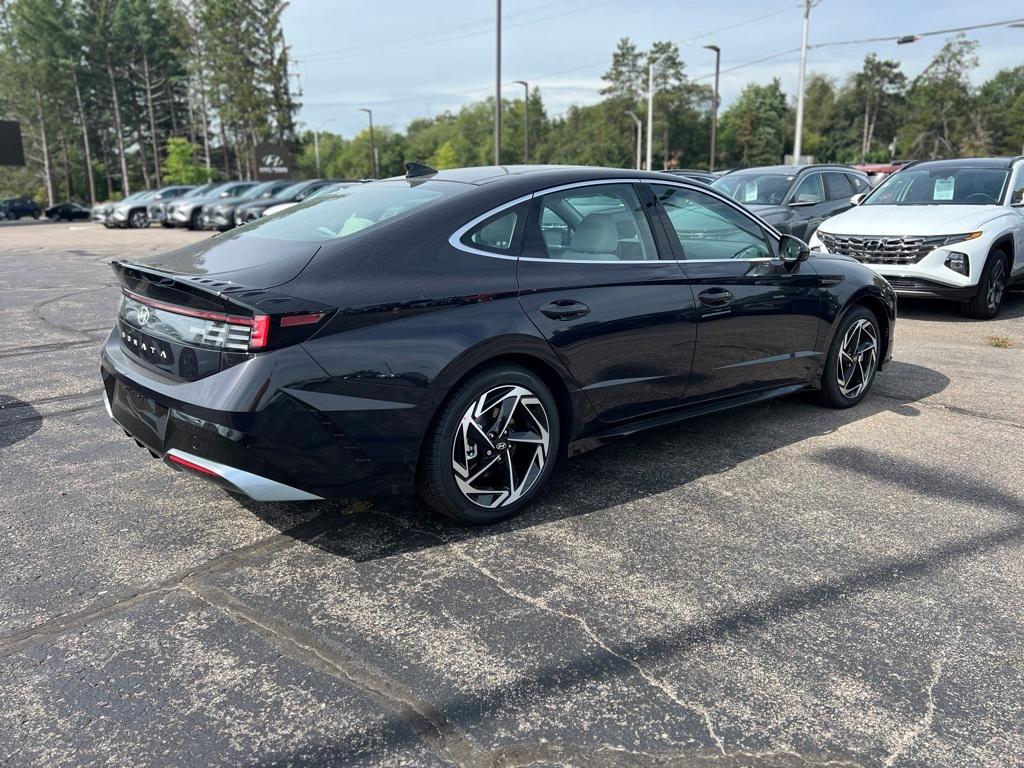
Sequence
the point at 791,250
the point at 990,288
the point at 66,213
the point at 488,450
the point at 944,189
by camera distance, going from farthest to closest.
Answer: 1. the point at 66,213
2. the point at 944,189
3. the point at 990,288
4. the point at 791,250
5. the point at 488,450

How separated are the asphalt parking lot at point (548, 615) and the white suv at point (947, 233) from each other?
4316 millimetres

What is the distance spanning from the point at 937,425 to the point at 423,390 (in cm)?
368

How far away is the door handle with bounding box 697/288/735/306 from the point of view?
14.3 ft

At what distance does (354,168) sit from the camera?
130 meters

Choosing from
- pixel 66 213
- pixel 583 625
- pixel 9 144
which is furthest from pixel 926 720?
pixel 9 144

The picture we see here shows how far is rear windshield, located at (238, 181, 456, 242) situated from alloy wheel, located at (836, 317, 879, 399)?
9.96ft

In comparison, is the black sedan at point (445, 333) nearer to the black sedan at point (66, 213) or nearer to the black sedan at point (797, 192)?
the black sedan at point (797, 192)

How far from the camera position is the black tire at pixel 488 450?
3.43m

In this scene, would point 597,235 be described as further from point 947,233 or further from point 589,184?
point 947,233

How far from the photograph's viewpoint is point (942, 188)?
969cm

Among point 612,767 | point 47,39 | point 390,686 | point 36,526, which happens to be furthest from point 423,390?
point 47,39

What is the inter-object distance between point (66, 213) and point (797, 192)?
1915 inches

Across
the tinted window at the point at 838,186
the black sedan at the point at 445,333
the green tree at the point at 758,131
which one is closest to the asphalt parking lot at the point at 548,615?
the black sedan at the point at 445,333

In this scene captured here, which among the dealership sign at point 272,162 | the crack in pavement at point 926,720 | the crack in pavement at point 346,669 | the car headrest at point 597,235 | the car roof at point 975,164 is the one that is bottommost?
the crack in pavement at point 926,720
